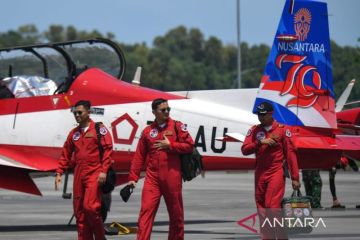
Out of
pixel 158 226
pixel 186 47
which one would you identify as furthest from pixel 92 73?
pixel 186 47

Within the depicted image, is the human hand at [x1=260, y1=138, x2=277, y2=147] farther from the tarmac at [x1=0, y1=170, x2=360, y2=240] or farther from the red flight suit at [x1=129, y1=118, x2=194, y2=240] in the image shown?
the tarmac at [x1=0, y1=170, x2=360, y2=240]

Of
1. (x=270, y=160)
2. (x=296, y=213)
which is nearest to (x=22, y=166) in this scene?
(x=270, y=160)

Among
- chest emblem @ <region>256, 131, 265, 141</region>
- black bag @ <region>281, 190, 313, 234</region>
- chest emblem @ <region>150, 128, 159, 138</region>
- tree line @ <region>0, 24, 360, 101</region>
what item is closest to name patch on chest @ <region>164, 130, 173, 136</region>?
chest emblem @ <region>150, 128, 159, 138</region>

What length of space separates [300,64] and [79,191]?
17.8 ft

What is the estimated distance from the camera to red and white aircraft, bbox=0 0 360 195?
1798 centimetres

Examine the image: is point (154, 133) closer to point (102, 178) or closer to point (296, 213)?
point (102, 178)

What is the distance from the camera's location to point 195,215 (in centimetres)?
2150

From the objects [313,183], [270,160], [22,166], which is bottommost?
[313,183]

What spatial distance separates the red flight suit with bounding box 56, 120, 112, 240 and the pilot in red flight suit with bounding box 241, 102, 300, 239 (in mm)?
1874

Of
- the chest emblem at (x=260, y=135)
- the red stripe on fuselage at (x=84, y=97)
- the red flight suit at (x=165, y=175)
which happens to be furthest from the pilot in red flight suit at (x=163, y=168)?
the red stripe on fuselage at (x=84, y=97)

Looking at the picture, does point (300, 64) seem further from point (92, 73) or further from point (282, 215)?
point (282, 215)

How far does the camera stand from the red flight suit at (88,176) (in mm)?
14258

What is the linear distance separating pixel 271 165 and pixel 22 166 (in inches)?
203

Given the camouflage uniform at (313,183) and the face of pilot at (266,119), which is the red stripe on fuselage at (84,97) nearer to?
the face of pilot at (266,119)
